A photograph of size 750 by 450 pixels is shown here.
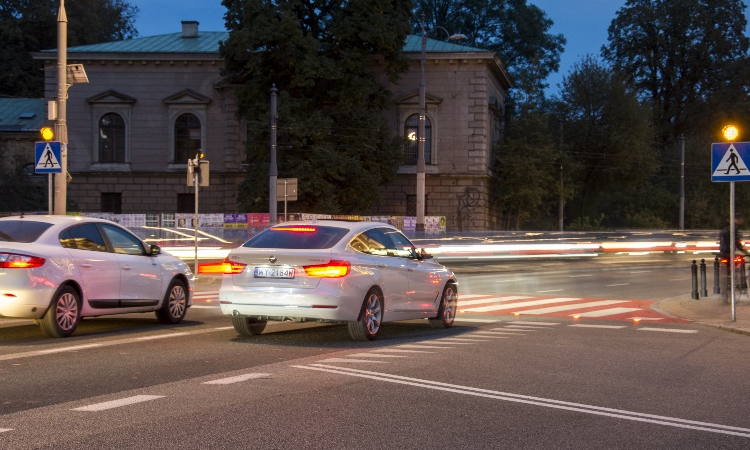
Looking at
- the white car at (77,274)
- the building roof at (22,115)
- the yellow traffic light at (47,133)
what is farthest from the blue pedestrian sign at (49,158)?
the building roof at (22,115)

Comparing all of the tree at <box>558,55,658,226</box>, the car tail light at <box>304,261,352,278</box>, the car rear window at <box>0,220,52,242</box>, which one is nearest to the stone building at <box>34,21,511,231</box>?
the tree at <box>558,55,658,226</box>

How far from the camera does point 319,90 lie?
185 ft

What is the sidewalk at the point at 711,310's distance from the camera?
54.4 ft

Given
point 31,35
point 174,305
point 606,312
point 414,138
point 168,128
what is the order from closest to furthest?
point 174,305, point 606,312, point 414,138, point 168,128, point 31,35

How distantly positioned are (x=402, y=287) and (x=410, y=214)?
1813 inches

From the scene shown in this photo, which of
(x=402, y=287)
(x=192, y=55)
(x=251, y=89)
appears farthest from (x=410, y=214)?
(x=402, y=287)

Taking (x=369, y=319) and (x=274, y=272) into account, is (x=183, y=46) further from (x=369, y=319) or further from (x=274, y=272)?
(x=369, y=319)

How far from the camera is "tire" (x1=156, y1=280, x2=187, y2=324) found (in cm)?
1552

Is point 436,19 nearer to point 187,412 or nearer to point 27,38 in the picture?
point 27,38

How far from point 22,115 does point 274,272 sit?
2362 inches

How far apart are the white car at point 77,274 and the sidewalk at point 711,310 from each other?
844 cm

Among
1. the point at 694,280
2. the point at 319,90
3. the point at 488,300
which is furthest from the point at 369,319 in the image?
the point at 319,90

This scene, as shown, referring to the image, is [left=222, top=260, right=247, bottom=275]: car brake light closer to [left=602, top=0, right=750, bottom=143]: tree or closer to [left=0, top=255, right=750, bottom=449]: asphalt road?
[left=0, top=255, right=750, bottom=449]: asphalt road

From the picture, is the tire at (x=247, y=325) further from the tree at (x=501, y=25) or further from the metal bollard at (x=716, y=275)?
the tree at (x=501, y=25)
